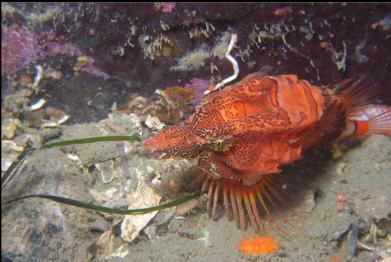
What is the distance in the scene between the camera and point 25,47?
3.67 m

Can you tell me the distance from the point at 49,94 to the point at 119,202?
1.49 meters

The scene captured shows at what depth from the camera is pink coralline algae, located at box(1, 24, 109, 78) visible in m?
3.55

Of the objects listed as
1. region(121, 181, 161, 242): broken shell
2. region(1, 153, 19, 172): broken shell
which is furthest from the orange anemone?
region(1, 153, 19, 172): broken shell

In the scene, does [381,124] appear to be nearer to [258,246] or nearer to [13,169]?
[258,246]

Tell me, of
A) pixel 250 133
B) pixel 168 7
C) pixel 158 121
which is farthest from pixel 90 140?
pixel 250 133

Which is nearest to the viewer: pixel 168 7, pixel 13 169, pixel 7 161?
pixel 168 7

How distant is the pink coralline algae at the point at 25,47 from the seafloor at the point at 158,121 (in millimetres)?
12

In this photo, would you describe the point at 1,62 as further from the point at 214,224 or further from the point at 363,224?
the point at 363,224

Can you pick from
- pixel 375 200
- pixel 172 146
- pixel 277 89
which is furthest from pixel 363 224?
pixel 172 146

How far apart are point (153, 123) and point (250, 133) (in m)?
1.50

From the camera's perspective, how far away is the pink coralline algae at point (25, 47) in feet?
11.7

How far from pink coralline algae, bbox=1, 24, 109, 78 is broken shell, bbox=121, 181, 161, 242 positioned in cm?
153

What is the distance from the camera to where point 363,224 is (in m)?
3.78

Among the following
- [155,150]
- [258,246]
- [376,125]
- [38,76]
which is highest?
[38,76]
